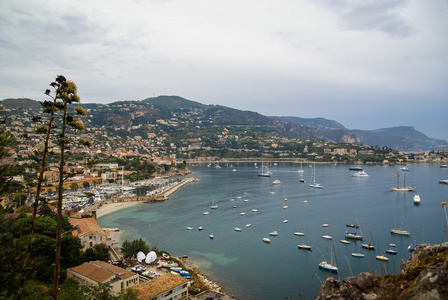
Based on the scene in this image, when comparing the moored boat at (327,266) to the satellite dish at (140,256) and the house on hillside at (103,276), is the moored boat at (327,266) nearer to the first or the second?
the satellite dish at (140,256)

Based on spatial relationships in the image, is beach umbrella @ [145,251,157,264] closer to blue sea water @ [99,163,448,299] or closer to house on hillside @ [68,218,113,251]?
blue sea water @ [99,163,448,299]

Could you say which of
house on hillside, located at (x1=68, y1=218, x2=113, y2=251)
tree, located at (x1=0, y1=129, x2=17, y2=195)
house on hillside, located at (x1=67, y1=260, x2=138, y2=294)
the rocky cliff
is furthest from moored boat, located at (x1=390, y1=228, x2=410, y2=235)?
tree, located at (x1=0, y1=129, x2=17, y2=195)

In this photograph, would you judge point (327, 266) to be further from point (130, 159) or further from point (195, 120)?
point (195, 120)

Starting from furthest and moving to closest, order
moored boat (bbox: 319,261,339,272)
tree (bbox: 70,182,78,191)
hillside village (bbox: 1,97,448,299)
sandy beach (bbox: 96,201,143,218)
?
tree (bbox: 70,182,78,191) → sandy beach (bbox: 96,201,143,218) → moored boat (bbox: 319,261,339,272) → hillside village (bbox: 1,97,448,299)

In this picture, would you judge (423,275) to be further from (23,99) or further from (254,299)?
(23,99)

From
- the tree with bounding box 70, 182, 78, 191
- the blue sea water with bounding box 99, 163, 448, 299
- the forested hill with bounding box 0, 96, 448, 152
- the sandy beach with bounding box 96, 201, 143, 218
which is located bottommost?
the sandy beach with bounding box 96, 201, 143, 218

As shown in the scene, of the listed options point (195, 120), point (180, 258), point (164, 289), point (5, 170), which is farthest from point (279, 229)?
point (195, 120)
